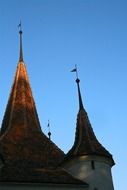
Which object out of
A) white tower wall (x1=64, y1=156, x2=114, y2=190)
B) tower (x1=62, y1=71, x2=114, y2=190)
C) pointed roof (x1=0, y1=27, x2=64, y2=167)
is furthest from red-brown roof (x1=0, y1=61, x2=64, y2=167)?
white tower wall (x1=64, y1=156, x2=114, y2=190)

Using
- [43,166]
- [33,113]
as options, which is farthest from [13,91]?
[43,166]

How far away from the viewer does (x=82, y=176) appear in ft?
95.6

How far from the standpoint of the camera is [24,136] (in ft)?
109

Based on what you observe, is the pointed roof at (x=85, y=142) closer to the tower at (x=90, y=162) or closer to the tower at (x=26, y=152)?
the tower at (x=90, y=162)

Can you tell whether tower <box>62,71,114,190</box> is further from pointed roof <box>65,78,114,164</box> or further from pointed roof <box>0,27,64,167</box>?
pointed roof <box>0,27,64,167</box>

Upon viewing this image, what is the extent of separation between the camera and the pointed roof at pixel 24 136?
3078 cm

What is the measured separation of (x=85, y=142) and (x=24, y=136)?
4580mm

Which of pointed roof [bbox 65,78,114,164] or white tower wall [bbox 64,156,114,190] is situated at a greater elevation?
pointed roof [bbox 65,78,114,164]

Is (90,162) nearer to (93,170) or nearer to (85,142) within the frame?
(93,170)

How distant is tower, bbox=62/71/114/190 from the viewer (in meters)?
28.8

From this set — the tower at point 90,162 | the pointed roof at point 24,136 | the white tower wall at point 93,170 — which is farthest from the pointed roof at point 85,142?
the pointed roof at point 24,136

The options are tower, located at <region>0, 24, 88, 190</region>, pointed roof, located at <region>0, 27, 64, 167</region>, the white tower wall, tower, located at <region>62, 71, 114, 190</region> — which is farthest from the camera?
pointed roof, located at <region>0, 27, 64, 167</region>

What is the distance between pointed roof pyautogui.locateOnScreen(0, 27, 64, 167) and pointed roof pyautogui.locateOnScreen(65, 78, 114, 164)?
5.34 ft

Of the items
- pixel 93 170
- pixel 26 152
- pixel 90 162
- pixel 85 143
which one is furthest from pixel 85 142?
pixel 26 152
